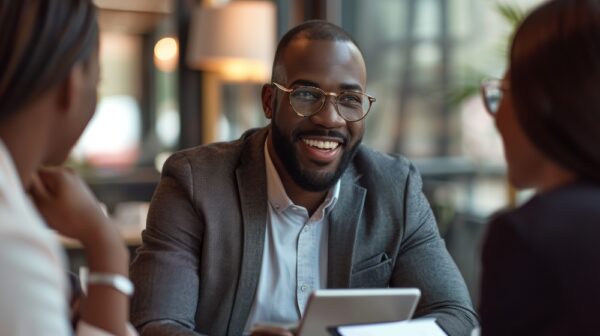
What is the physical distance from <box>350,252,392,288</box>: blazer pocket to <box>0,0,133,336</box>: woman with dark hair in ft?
2.35

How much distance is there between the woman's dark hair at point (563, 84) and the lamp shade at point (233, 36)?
370cm

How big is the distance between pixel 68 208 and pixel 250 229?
0.59m

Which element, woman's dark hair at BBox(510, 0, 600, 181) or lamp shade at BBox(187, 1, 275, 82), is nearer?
woman's dark hair at BBox(510, 0, 600, 181)

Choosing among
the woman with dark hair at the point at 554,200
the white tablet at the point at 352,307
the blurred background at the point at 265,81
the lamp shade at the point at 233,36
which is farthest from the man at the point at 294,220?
the lamp shade at the point at 233,36

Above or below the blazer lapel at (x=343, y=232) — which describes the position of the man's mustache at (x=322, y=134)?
above

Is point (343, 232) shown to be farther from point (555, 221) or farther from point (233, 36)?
point (233, 36)

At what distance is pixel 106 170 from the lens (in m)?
4.98

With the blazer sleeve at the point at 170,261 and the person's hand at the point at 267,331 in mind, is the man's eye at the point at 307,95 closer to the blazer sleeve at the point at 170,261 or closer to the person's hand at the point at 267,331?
the blazer sleeve at the point at 170,261

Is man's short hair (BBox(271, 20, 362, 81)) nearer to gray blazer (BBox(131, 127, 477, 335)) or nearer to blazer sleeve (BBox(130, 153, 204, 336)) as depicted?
gray blazer (BBox(131, 127, 477, 335))

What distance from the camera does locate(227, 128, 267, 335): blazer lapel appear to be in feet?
5.81

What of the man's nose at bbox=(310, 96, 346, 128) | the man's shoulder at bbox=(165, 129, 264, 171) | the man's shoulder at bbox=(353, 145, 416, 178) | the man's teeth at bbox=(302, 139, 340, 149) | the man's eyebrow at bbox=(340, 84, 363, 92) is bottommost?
the man's shoulder at bbox=(353, 145, 416, 178)

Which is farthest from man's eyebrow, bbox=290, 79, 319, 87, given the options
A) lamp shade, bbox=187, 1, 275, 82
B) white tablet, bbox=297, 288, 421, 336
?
lamp shade, bbox=187, 1, 275, 82

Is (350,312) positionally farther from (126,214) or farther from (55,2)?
(126,214)

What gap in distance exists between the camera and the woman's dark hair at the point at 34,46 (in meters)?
1.01
